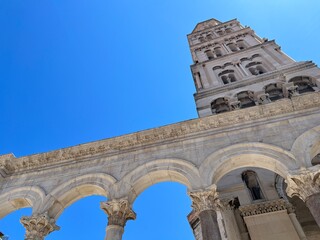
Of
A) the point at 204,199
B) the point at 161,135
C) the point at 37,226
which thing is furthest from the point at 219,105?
the point at 37,226

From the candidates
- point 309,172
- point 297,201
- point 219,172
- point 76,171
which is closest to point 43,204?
point 76,171

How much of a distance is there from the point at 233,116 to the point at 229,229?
14.1ft

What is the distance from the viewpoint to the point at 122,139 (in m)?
12.0

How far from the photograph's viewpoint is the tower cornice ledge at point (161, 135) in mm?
11055

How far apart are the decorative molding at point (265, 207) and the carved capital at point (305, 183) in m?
2.90

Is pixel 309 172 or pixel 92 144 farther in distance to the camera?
pixel 92 144

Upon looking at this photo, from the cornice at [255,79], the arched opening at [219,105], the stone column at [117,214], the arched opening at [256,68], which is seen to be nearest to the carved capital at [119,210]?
the stone column at [117,214]

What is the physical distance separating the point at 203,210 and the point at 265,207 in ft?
12.9

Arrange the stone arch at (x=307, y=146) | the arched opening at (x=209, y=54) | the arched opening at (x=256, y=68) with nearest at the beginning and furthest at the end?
the stone arch at (x=307, y=146)
the arched opening at (x=256, y=68)
the arched opening at (x=209, y=54)

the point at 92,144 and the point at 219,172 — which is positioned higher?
the point at 92,144

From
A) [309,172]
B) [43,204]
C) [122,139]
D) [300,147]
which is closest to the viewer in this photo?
[309,172]

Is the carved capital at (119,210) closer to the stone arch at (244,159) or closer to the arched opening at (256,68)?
the stone arch at (244,159)

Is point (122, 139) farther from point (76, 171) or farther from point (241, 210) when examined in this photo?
point (241, 210)

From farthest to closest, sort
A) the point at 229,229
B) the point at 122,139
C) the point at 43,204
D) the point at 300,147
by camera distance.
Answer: the point at 122,139, the point at 229,229, the point at 43,204, the point at 300,147
